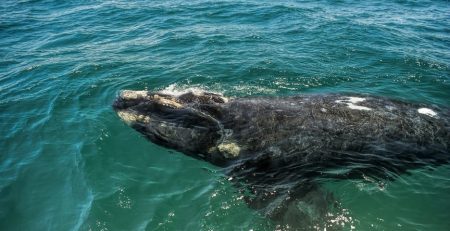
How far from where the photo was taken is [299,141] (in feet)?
30.9

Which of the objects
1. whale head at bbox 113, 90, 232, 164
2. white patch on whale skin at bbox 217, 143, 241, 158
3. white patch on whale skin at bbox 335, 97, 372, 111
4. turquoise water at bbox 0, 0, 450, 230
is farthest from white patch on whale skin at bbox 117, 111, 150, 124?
white patch on whale skin at bbox 335, 97, 372, 111

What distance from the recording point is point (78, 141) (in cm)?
1192

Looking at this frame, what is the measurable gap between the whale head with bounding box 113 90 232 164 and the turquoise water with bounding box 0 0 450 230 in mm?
526

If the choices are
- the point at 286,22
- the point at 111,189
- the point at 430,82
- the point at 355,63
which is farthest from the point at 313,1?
the point at 111,189

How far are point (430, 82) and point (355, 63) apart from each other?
9.00ft

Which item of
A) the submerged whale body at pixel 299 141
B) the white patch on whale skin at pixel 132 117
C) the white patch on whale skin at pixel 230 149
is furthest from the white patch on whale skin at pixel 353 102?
the white patch on whale skin at pixel 132 117

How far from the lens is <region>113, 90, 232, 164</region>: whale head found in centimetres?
981

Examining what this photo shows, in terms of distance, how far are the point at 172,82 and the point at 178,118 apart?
5348 mm

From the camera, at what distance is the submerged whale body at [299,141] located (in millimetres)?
9391

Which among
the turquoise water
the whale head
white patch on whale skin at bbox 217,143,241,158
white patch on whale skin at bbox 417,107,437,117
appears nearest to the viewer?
the turquoise water

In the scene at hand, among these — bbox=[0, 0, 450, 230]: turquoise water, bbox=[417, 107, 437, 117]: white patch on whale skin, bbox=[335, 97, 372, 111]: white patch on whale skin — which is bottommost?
bbox=[0, 0, 450, 230]: turquoise water

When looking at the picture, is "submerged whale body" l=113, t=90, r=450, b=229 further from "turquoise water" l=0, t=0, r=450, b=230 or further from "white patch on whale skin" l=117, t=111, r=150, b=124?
"turquoise water" l=0, t=0, r=450, b=230

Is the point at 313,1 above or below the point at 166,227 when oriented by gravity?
above

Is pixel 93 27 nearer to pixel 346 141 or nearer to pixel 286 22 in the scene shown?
pixel 286 22
